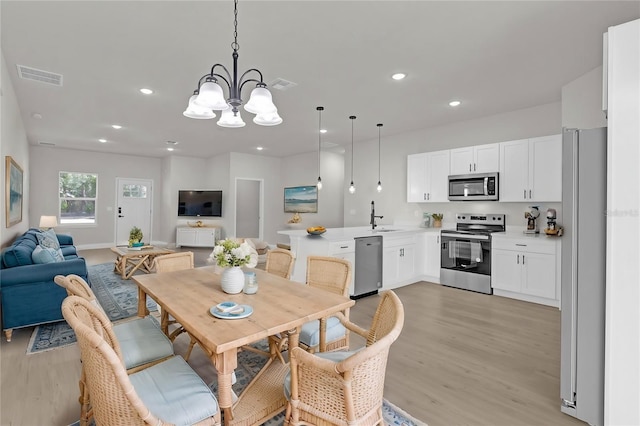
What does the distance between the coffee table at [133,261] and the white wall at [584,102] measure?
6.34 meters

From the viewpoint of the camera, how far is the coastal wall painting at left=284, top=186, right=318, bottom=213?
8562mm

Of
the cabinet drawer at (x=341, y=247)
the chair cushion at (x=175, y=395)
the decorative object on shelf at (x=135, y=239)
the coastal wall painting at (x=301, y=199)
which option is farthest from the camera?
the coastal wall painting at (x=301, y=199)

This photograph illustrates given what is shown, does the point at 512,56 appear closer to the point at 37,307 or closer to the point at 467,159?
the point at 467,159

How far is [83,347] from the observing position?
4.28ft

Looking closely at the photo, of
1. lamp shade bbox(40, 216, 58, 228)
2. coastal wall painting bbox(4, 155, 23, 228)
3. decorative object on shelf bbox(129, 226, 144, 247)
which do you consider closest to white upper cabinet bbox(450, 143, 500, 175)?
decorative object on shelf bbox(129, 226, 144, 247)

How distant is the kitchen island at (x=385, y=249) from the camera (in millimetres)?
4293

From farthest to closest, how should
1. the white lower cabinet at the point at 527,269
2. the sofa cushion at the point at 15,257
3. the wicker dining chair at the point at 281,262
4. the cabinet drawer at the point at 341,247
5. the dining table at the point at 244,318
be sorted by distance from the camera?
the cabinet drawer at the point at 341,247 < the white lower cabinet at the point at 527,269 < the sofa cushion at the point at 15,257 < the wicker dining chair at the point at 281,262 < the dining table at the point at 244,318

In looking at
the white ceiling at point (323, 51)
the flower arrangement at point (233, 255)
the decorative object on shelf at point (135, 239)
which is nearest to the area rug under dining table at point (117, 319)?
the decorative object on shelf at point (135, 239)

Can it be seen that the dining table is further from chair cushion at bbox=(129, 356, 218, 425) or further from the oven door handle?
the oven door handle

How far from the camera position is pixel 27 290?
3152 millimetres

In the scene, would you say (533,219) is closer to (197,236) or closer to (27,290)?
(27,290)

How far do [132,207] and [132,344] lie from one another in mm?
8950

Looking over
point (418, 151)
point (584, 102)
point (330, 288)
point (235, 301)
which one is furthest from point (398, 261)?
point (235, 301)

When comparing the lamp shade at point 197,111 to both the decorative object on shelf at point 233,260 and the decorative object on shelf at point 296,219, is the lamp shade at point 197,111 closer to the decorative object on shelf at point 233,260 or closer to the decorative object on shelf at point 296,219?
the decorative object on shelf at point 233,260
